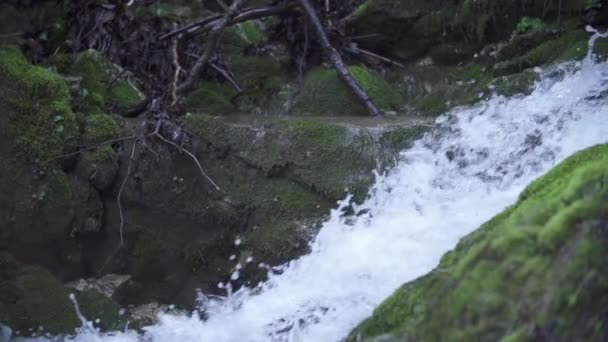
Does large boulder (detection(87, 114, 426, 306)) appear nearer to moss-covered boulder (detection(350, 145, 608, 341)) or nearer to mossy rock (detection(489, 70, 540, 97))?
mossy rock (detection(489, 70, 540, 97))

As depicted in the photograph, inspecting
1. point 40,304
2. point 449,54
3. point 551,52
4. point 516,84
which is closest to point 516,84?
point 516,84

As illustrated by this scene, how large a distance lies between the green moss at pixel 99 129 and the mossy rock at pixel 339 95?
74.8 inches

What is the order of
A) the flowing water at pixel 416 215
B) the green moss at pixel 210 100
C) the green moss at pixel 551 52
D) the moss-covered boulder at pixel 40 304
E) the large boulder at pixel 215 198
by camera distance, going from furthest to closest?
the green moss at pixel 210 100 → the green moss at pixel 551 52 → the large boulder at pixel 215 198 → the moss-covered boulder at pixel 40 304 → the flowing water at pixel 416 215

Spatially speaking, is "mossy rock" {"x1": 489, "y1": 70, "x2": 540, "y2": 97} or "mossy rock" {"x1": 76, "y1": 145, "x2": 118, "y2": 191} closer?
"mossy rock" {"x1": 76, "y1": 145, "x2": 118, "y2": 191}

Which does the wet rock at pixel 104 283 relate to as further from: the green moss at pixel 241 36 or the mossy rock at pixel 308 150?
the green moss at pixel 241 36

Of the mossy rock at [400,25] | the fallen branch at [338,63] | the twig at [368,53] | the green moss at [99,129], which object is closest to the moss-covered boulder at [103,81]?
the green moss at [99,129]

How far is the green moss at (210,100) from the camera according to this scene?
654 cm

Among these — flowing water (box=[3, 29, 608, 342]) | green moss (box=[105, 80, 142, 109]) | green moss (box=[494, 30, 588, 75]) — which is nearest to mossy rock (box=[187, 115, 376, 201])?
flowing water (box=[3, 29, 608, 342])

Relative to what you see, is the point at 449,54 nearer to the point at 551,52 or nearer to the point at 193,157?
the point at 551,52

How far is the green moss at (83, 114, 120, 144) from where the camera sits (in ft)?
17.4

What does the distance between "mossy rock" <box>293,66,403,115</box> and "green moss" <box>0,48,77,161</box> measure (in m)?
2.22

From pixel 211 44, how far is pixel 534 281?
430cm

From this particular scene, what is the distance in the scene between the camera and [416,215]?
14.9ft

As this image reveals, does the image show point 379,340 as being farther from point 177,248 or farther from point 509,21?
point 509,21
